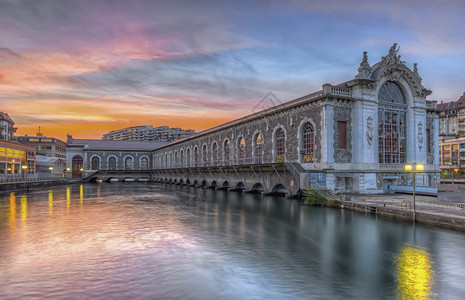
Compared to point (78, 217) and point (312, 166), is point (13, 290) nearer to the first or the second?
point (78, 217)

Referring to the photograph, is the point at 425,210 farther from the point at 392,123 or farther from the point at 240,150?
the point at 240,150

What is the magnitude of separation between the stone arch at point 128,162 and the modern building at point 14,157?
81.0 feet

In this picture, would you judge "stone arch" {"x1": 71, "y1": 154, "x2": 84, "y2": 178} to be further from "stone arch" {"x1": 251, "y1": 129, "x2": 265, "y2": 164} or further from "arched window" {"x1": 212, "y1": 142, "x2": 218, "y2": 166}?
"stone arch" {"x1": 251, "y1": 129, "x2": 265, "y2": 164}

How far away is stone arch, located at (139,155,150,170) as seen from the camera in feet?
354

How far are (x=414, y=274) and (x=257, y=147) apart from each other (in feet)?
124

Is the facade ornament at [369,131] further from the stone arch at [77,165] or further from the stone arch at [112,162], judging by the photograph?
the stone arch at [77,165]

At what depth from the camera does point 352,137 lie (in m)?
36.5

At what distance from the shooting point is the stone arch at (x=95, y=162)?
101812 millimetres

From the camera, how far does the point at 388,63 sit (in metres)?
37.9

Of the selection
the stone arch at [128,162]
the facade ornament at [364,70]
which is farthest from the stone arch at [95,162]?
the facade ornament at [364,70]

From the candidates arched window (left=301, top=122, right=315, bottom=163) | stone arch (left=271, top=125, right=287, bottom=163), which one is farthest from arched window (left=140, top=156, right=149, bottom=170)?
arched window (left=301, top=122, right=315, bottom=163)

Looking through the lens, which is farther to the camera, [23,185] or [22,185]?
[23,185]

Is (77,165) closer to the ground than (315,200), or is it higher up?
higher up

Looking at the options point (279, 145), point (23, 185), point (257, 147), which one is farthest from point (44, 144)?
point (279, 145)
